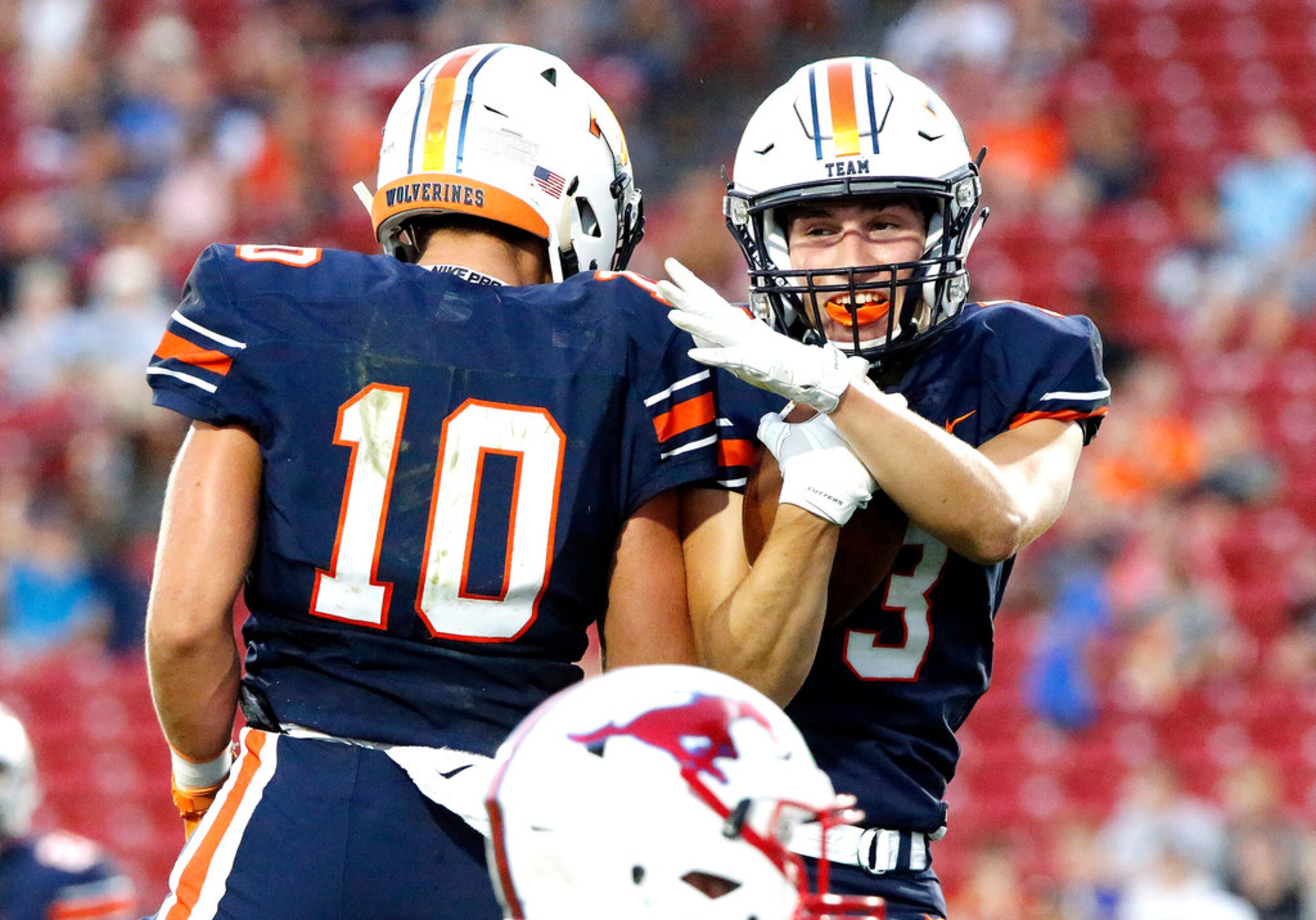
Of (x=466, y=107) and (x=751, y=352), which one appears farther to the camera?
(x=466, y=107)

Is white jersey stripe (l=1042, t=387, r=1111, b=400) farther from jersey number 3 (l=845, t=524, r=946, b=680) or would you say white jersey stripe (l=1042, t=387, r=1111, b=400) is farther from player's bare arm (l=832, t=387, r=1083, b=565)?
jersey number 3 (l=845, t=524, r=946, b=680)

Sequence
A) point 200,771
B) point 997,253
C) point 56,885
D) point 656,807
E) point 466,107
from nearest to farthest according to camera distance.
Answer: point 656,807
point 200,771
point 466,107
point 56,885
point 997,253

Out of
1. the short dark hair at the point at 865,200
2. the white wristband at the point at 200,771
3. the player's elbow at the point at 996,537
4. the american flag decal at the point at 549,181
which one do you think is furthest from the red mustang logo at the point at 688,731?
the short dark hair at the point at 865,200

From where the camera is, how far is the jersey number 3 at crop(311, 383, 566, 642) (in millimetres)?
2500

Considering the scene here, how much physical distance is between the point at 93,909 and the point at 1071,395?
10.7 feet

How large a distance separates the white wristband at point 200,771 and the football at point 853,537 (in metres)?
0.86

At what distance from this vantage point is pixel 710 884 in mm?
1902

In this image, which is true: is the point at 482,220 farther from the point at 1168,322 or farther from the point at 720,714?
the point at 1168,322

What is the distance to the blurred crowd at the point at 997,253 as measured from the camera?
845 centimetres

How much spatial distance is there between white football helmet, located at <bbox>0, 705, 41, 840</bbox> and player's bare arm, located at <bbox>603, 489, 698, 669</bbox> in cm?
321

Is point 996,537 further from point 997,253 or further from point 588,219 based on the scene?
point 997,253

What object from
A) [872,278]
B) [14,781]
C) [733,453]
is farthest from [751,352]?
[14,781]

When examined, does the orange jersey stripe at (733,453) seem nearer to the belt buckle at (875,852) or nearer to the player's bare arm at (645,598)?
the player's bare arm at (645,598)

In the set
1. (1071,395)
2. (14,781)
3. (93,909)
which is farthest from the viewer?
(14,781)
